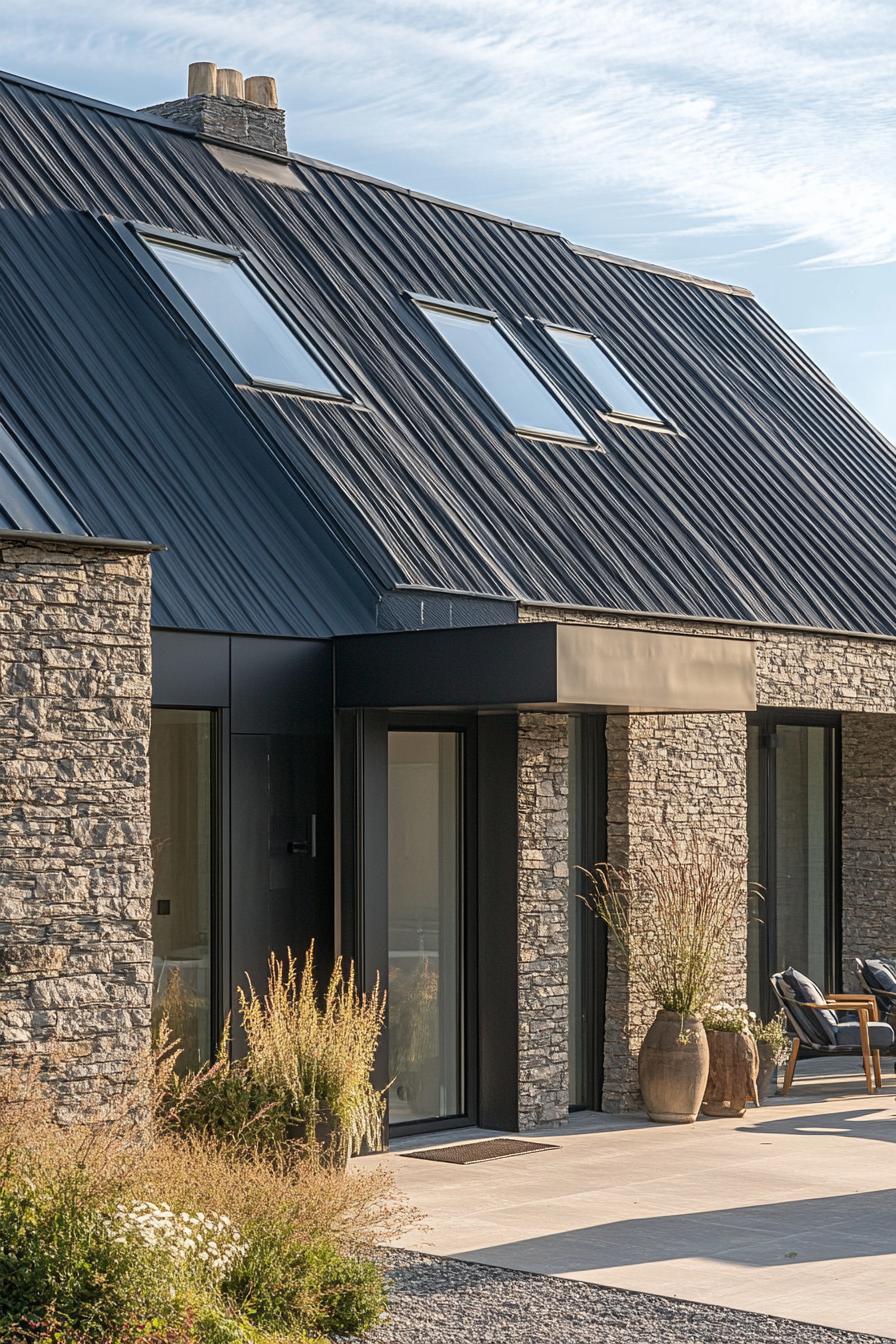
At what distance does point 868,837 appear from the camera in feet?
57.2

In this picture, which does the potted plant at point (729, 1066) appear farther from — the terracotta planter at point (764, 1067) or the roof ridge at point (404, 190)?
the roof ridge at point (404, 190)

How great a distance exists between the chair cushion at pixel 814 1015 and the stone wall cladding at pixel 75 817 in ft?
20.9

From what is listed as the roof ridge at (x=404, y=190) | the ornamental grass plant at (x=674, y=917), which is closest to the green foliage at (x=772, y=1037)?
the ornamental grass plant at (x=674, y=917)

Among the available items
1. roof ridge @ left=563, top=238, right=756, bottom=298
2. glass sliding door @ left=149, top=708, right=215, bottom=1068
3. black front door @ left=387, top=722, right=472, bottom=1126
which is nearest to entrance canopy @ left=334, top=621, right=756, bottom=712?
black front door @ left=387, top=722, right=472, bottom=1126

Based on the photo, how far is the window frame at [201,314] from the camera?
13164 mm

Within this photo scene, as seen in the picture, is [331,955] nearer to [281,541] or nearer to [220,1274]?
[281,541]

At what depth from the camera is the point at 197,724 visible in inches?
445

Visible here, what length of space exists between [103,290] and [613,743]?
15.7 feet

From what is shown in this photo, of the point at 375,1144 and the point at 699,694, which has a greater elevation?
the point at 699,694

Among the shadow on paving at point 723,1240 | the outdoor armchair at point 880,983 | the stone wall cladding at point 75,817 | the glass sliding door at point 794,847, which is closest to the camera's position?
the shadow on paving at point 723,1240

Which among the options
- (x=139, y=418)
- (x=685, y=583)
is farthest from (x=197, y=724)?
(x=685, y=583)

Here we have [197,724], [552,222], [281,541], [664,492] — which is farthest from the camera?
[552,222]

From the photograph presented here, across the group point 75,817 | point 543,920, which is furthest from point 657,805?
point 75,817

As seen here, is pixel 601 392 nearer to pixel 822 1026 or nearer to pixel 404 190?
pixel 404 190
